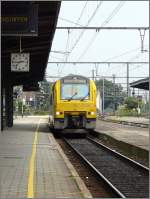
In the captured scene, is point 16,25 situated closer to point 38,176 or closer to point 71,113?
point 38,176

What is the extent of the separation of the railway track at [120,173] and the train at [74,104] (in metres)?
6.70

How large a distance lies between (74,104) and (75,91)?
77cm

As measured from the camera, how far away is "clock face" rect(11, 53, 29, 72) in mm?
20656

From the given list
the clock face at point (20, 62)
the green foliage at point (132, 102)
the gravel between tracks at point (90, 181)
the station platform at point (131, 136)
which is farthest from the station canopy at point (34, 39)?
the green foliage at point (132, 102)

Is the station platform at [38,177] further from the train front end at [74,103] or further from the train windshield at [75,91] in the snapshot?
the train windshield at [75,91]

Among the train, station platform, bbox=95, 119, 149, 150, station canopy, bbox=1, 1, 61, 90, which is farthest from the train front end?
station canopy, bbox=1, 1, 61, 90

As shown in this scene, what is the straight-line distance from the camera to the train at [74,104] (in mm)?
30078

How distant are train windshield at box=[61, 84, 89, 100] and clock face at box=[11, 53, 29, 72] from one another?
9.65 m

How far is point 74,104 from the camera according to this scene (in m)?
30.2

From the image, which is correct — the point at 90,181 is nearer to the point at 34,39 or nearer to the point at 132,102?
the point at 34,39

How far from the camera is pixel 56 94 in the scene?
3038cm

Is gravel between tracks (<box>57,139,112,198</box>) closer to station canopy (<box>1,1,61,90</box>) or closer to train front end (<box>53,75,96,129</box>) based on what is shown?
station canopy (<box>1,1,61,90</box>)

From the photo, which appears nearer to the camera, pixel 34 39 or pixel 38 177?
pixel 38 177

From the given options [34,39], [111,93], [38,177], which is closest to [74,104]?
[34,39]
